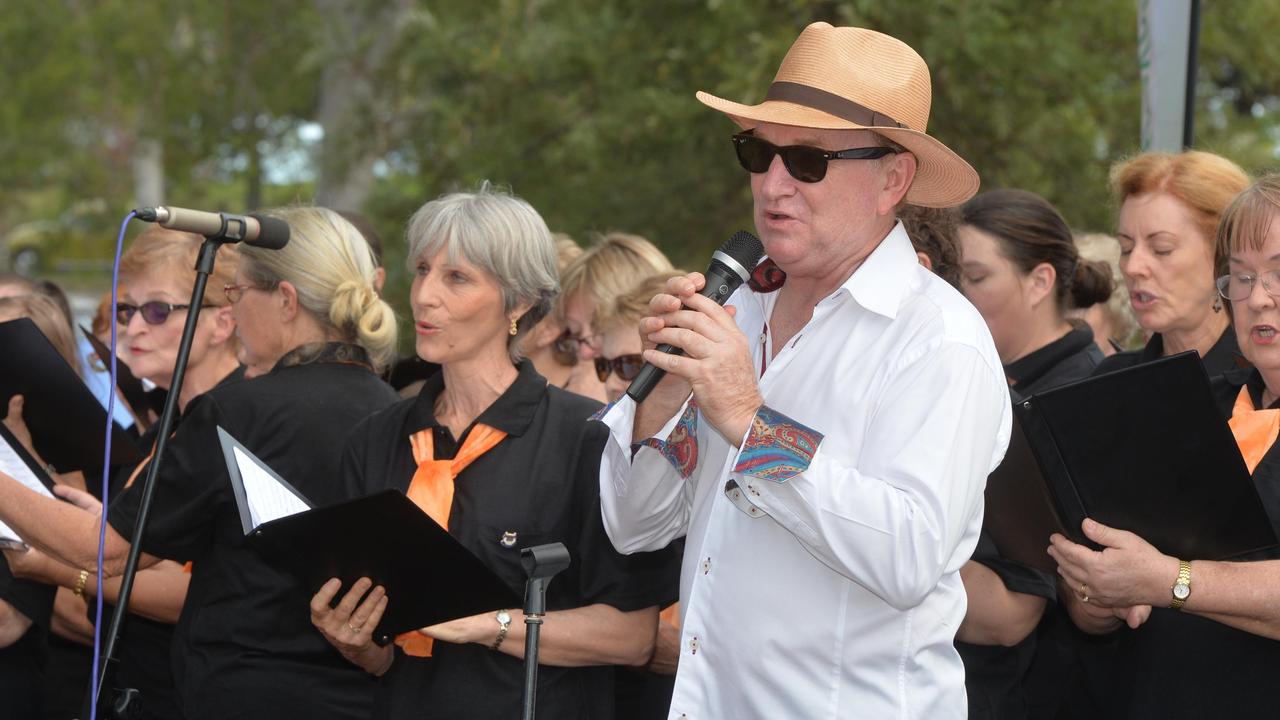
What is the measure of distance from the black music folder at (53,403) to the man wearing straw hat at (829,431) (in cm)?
198

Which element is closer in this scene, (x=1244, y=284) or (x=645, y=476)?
(x=645, y=476)

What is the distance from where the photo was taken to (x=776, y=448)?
2396 millimetres

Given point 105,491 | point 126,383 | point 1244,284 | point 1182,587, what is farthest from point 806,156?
point 126,383

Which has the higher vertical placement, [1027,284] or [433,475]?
[1027,284]

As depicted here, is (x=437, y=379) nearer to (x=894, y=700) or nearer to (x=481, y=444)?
(x=481, y=444)

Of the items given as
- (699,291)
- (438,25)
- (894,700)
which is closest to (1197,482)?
(894,700)

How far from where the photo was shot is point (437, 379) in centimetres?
363

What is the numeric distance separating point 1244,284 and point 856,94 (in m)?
1.01

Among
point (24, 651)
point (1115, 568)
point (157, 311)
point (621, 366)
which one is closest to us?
point (1115, 568)

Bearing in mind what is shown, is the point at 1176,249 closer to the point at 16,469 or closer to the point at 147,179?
the point at 16,469

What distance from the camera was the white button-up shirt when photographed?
2.39m

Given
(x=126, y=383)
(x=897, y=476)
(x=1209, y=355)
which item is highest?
(x=1209, y=355)

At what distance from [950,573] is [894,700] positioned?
0.95 ft

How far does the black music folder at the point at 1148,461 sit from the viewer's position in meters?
2.69
